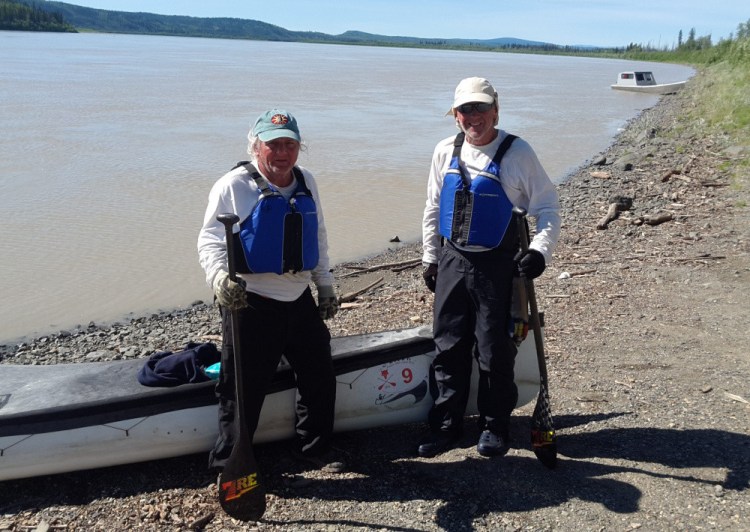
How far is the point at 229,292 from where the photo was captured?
10.4 ft

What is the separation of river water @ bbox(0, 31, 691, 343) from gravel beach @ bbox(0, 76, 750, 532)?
4.93 ft

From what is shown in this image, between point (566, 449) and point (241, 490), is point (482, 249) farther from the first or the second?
point (241, 490)

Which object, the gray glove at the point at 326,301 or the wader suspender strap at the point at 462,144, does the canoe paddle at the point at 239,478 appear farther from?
the wader suspender strap at the point at 462,144

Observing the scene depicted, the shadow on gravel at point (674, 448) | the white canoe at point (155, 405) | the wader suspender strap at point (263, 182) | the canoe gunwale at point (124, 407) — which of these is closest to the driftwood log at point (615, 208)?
the white canoe at point (155, 405)

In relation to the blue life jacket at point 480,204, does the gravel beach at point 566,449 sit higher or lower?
lower

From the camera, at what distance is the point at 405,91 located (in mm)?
40438

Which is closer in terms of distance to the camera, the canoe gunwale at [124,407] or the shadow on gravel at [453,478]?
the shadow on gravel at [453,478]

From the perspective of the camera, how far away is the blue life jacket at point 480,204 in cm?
350

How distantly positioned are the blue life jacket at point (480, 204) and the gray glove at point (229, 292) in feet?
3.69

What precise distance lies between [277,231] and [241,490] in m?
1.21

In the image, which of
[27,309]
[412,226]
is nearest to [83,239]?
[27,309]

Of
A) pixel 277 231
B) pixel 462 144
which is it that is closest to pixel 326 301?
pixel 277 231

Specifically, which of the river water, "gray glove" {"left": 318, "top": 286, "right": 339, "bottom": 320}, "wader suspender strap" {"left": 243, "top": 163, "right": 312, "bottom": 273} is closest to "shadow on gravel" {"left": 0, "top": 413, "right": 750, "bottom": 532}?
"gray glove" {"left": 318, "top": 286, "right": 339, "bottom": 320}

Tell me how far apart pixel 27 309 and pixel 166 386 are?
16.4 ft
